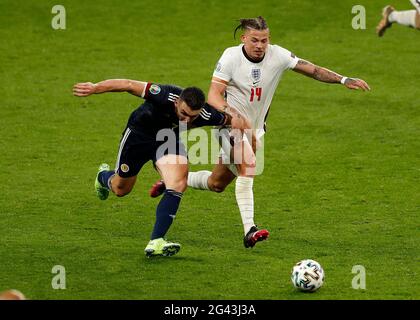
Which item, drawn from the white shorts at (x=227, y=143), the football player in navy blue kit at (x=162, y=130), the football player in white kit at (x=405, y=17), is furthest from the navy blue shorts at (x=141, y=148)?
the football player in white kit at (x=405, y=17)

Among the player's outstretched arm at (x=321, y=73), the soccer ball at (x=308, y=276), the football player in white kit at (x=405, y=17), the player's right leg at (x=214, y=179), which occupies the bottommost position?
the soccer ball at (x=308, y=276)

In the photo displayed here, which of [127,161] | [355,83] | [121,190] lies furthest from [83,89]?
[355,83]

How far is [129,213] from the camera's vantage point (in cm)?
1384

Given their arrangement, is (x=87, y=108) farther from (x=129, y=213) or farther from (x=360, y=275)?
(x=360, y=275)

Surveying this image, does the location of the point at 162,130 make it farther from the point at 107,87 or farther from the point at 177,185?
the point at 107,87

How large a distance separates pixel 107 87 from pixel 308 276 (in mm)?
2935

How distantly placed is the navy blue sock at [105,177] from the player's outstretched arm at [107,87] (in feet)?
6.55

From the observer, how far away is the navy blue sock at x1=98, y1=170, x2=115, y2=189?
13422 millimetres

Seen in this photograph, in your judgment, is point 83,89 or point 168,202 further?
point 168,202

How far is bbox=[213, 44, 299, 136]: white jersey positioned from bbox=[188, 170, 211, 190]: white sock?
98cm

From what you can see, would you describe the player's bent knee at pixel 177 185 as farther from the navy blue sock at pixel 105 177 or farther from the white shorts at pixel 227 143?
the navy blue sock at pixel 105 177

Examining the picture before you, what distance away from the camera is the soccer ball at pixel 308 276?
414 inches

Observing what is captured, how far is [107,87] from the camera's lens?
1146 centimetres

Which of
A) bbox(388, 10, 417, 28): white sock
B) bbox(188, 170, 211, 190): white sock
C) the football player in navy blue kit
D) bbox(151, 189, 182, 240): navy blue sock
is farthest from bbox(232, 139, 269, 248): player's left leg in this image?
bbox(388, 10, 417, 28): white sock
